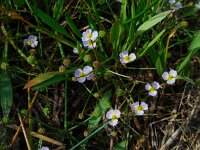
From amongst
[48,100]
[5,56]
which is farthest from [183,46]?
[5,56]

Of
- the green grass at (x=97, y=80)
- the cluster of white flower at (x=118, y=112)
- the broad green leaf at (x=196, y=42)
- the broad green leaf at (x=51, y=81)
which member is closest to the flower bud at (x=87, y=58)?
the green grass at (x=97, y=80)

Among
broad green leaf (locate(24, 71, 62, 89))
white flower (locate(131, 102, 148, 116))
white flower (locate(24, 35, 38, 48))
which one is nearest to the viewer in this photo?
broad green leaf (locate(24, 71, 62, 89))

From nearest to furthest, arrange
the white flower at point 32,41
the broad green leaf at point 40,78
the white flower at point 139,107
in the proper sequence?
the broad green leaf at point 40,78, the white flower at point 139,107, the white flower at point 32,41

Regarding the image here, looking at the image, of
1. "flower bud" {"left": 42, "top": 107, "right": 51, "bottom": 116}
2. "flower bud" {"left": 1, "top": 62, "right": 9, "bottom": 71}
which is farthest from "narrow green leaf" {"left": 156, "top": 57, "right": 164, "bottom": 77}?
"flower bud" {"left": 1, "top": 62, "right": 9, "bottom": 71}

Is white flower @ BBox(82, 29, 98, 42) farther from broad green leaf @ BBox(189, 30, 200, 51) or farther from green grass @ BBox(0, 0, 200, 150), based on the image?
broad green leaf @ BBox(189, 30, 200, 51)

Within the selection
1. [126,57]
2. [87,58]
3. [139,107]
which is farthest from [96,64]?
[139,107]

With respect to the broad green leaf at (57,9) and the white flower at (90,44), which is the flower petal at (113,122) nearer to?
the white flower at (90,44)

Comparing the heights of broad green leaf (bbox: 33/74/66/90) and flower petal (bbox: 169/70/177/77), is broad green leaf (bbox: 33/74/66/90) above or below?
below
